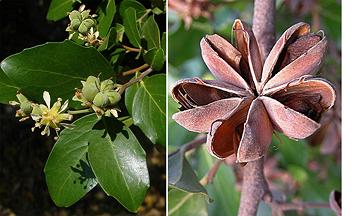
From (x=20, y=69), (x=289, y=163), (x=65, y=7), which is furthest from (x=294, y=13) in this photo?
(x=20, y=69)

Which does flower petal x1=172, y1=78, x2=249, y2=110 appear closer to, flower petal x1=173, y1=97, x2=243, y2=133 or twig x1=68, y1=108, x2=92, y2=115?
flower petal x1=173, y1=97, x2=243, y2=133

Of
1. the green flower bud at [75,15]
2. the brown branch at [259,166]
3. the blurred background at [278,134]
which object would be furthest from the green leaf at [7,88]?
the brown branch at [259,166]

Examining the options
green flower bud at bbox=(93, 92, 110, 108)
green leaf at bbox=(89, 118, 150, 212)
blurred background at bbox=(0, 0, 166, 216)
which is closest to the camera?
green flower bud at bbox=(93, 92, 110, 108)

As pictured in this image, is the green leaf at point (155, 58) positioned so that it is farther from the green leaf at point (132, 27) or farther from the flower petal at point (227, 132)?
the flower petal at point (227, 132)

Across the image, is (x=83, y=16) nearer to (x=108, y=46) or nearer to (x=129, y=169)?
(x=108, y=46)

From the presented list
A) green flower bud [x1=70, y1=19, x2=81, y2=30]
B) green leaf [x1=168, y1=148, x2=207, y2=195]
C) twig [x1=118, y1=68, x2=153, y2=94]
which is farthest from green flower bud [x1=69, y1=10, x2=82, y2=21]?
green leaf [x1=168, y1=148, x2=207, y2=195]

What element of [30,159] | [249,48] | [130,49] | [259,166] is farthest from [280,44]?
[30,159]

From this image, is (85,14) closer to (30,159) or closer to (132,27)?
(132,27)
